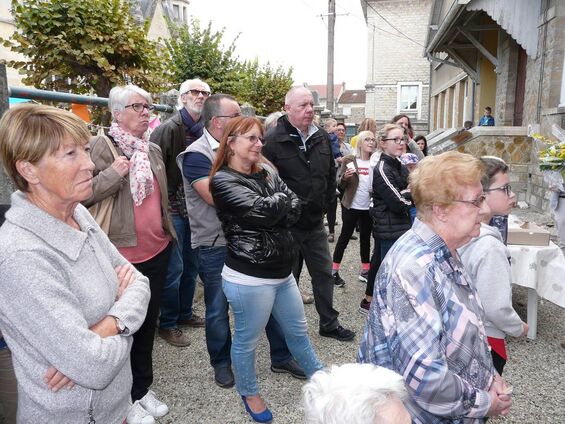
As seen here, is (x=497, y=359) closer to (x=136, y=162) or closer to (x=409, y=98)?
(x=136, y=162)

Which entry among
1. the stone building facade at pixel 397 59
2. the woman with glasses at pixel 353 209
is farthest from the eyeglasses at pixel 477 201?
the stone building facade at pixel 397 59

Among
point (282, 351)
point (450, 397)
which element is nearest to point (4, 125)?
point (450, 397)

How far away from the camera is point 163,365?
3.53m

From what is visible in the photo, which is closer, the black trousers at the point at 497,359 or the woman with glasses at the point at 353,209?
the black trousers at the point at 497,359

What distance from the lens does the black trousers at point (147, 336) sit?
2740mm

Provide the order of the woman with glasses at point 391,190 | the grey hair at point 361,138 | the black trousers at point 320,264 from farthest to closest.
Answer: the grey hair at point 361,138
the woman with glasses at point 391,190
the black trousers at point 320,264

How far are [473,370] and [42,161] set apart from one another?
1733mm

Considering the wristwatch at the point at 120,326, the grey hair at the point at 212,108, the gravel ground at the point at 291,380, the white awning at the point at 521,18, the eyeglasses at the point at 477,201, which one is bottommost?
the gravel ground at the point at 291,380

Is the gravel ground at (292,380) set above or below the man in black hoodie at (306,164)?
below

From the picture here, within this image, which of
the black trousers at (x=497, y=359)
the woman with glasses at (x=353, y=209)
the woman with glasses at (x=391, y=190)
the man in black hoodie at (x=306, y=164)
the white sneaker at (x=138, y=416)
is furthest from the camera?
the woman with glasses at (x=353, y=209)

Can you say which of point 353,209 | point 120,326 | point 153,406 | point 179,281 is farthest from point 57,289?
point 353,209

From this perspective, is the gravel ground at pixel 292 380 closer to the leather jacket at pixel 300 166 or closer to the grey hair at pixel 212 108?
the leather jacket at pixel 300 166

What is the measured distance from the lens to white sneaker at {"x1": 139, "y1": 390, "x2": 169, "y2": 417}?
2.85 m

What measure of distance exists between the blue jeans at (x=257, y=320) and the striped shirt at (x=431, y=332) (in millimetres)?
930
